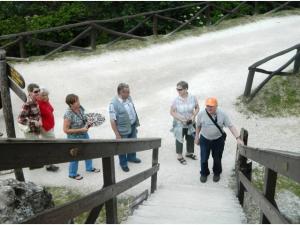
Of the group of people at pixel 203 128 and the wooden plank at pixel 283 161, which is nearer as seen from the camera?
the wooden plank at pixel 283 161

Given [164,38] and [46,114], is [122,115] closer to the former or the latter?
[46,114]

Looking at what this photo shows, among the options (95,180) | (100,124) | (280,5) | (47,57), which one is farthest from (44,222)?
(280,5)

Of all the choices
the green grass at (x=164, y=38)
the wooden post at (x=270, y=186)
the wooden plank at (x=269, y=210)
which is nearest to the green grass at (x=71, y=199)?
the wooden plank at (x=269, y=210)

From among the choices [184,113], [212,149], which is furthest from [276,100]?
[212,149]

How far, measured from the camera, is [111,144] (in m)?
3.83

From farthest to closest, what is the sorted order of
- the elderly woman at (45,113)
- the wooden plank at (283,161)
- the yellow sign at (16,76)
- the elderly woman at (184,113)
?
the elderly woman at (184,113) < the elderly woman at (45,113) < the yellow sign at (16,76) < the wooden plank at (283,161)

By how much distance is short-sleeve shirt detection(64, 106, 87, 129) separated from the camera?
7.05 metres

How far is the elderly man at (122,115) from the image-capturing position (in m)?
7.26

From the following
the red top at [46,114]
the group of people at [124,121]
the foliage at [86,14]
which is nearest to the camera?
the group of people at [124,121]

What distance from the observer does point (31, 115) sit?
716 cm

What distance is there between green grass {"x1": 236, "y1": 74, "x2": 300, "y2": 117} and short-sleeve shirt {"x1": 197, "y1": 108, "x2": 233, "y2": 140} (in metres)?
3.57

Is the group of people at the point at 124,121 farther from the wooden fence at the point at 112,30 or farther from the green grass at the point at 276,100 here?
the wooden fence at the point at 112,30

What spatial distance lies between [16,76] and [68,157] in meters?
3.08

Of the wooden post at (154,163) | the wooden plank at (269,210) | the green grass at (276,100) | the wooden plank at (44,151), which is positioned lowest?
the wooden post at (154,163)
